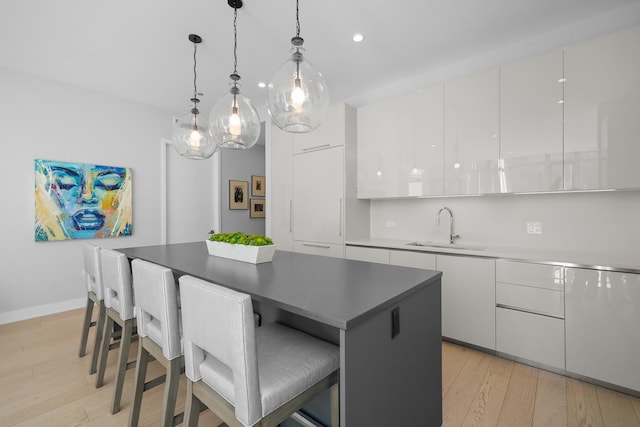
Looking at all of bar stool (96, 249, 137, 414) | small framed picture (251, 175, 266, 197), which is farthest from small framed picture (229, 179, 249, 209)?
bar stool (96, 249, 137, 414)

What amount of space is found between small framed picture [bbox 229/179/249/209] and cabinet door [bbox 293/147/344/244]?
6.18ft

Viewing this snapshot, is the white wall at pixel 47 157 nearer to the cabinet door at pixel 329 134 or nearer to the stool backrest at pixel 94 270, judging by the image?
the stool backrest at pixel 94 270

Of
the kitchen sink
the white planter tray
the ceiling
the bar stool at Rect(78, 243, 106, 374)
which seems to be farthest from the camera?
the kitchen sink

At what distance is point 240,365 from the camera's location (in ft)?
2.99

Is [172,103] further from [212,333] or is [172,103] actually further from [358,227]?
[212,333]

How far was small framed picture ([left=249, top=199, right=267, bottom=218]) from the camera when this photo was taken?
5.72 meters

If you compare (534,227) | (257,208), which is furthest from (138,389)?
(257,208)

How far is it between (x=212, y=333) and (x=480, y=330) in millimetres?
2300

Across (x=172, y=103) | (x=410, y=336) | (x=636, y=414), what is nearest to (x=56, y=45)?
(x=172, y=103)

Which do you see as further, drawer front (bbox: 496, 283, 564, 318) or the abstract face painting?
the abstract face painting

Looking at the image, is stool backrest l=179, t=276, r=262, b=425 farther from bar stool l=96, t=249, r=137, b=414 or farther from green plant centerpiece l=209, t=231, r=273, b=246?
bar stool l=96, t=249, r=137, b=414

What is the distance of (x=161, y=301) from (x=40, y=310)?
332cm

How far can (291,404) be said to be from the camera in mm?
1037

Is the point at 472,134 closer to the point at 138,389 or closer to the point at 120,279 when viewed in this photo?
the point at 120,279
